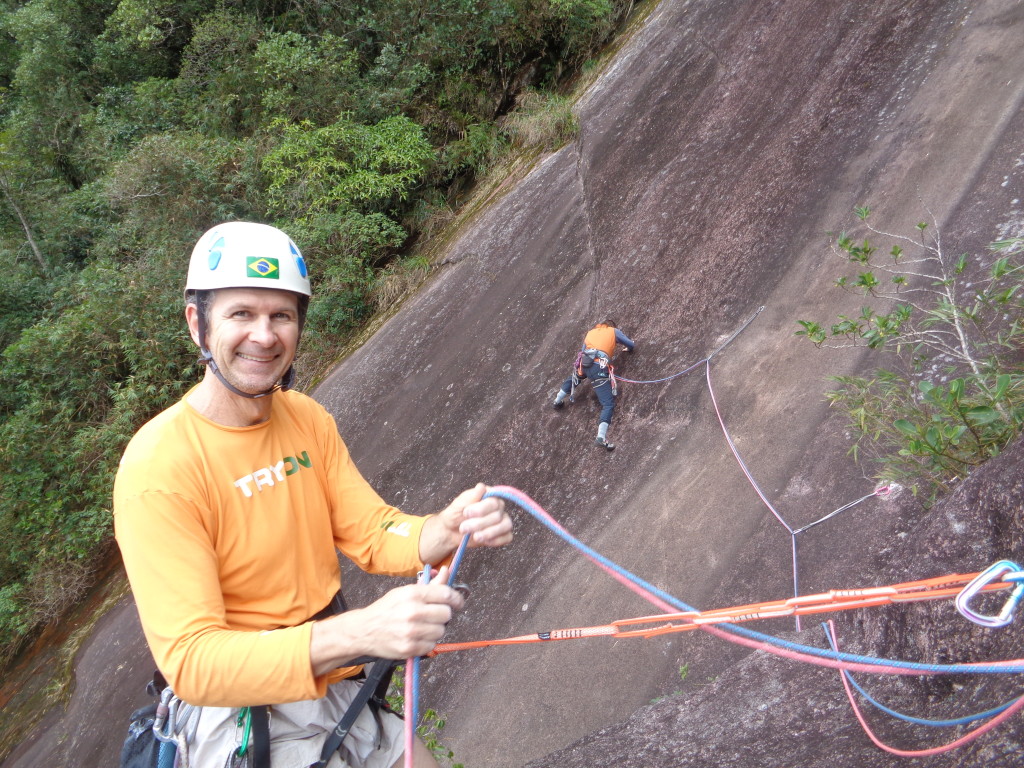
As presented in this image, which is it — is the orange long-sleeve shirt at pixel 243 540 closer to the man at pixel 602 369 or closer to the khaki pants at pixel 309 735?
the khaki pants at pixel 309 735

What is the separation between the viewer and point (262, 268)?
6.22 feet

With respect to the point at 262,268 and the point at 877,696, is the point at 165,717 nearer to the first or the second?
the point at 262,268

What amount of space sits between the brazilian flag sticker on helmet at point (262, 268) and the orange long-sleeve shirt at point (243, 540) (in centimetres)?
44

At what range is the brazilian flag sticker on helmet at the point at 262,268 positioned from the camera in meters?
1.88

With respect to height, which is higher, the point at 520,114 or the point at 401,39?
the point at 401,39

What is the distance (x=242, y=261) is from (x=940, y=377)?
14.3ft

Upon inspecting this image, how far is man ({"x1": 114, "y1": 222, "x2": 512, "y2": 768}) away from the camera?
1.54 meters

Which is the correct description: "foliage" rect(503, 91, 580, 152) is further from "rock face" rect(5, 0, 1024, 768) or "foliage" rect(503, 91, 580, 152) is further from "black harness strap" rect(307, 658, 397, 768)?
"black harness strap" rect(307, 658, 397, 768)

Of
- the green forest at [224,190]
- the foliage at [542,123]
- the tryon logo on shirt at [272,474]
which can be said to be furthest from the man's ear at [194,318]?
the foliage at [542,123]

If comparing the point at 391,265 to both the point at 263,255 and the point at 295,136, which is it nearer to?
the point at 295,136

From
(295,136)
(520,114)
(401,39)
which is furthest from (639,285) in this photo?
(401,39)

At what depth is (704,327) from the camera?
261 inches

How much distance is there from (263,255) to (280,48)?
10.3 m

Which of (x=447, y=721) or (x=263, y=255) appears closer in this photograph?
(x=263, y=255)
